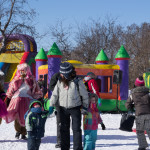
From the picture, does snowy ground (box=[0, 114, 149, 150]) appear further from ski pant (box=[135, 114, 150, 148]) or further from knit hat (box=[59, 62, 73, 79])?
knit hat (box=[59, 62, 73, 79])

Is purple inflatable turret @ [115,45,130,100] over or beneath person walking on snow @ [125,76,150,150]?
over

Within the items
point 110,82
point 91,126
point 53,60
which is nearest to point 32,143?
point 91,126

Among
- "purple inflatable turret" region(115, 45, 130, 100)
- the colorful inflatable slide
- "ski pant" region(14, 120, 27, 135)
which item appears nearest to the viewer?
"ski pant" region(14, 120, 27, 135)

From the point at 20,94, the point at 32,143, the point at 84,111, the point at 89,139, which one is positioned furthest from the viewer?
the point at 20,94

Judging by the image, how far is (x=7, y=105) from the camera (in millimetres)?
7348

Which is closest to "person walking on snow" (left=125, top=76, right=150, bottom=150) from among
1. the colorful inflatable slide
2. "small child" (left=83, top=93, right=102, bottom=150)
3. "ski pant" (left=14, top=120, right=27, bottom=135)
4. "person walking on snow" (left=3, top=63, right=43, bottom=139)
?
"small child" (left=83, top=93, right=102, bottom=150)

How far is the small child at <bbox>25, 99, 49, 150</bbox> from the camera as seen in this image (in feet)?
17.8

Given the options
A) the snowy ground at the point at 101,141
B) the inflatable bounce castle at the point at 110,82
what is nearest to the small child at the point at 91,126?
the snowy ground at the point at 101,141

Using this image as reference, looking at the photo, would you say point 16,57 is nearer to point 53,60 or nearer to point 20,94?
point 53,60

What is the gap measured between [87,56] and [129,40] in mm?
10872

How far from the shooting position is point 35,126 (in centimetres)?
555

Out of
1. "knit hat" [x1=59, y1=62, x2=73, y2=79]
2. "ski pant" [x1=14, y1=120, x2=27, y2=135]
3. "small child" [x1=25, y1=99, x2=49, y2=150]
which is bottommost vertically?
"ski pant" [x1=14, y1=120, x2=27, y2=135]

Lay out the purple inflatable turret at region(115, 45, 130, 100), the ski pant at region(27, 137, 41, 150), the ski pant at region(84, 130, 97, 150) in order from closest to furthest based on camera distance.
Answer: the ski pant at region(27, 137, 41, 150)
the ski pant at region(84, 130, 97, 150)
the purple inflatable turret at region(115, 45, 130, 100)

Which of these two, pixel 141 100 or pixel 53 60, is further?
pixel 53 60
